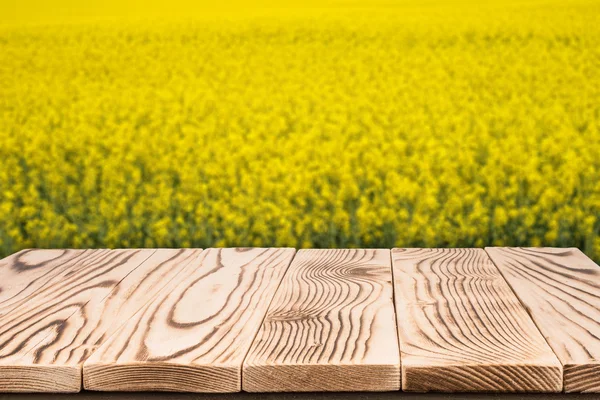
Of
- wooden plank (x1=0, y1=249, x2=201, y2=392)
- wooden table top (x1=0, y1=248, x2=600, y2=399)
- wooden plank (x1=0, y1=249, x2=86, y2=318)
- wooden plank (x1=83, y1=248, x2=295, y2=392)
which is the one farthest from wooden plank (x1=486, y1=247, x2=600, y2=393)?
wooden plank (x1=0, y1=249, x2=86, y2=318)

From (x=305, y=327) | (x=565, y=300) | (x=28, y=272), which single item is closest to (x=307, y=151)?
(x=28, y=272)

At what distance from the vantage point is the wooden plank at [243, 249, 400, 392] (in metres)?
1.36

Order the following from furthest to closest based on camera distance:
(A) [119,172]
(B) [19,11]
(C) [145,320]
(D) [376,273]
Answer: (B) [19,11] < (A) [119,172] < (D) [376,273] < (C) [145,320]

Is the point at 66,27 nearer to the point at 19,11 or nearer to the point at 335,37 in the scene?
the point at 19,11

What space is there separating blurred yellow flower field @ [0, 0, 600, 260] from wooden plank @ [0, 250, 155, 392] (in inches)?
50.6

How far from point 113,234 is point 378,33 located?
3.79 metres

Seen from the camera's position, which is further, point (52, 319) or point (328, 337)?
point (52, 319)

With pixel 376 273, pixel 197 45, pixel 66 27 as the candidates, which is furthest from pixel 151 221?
pixel 66 27

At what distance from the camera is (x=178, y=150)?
399cm

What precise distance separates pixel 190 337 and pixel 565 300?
81 centimetres

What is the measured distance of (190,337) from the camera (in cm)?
153

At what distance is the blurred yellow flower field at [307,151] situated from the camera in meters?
3.50

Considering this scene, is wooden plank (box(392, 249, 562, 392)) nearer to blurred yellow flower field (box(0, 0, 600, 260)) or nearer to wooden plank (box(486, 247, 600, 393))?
wooden plank (box(486, 247, 600, 393))

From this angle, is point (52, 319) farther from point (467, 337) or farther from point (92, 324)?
point (467, 337)
